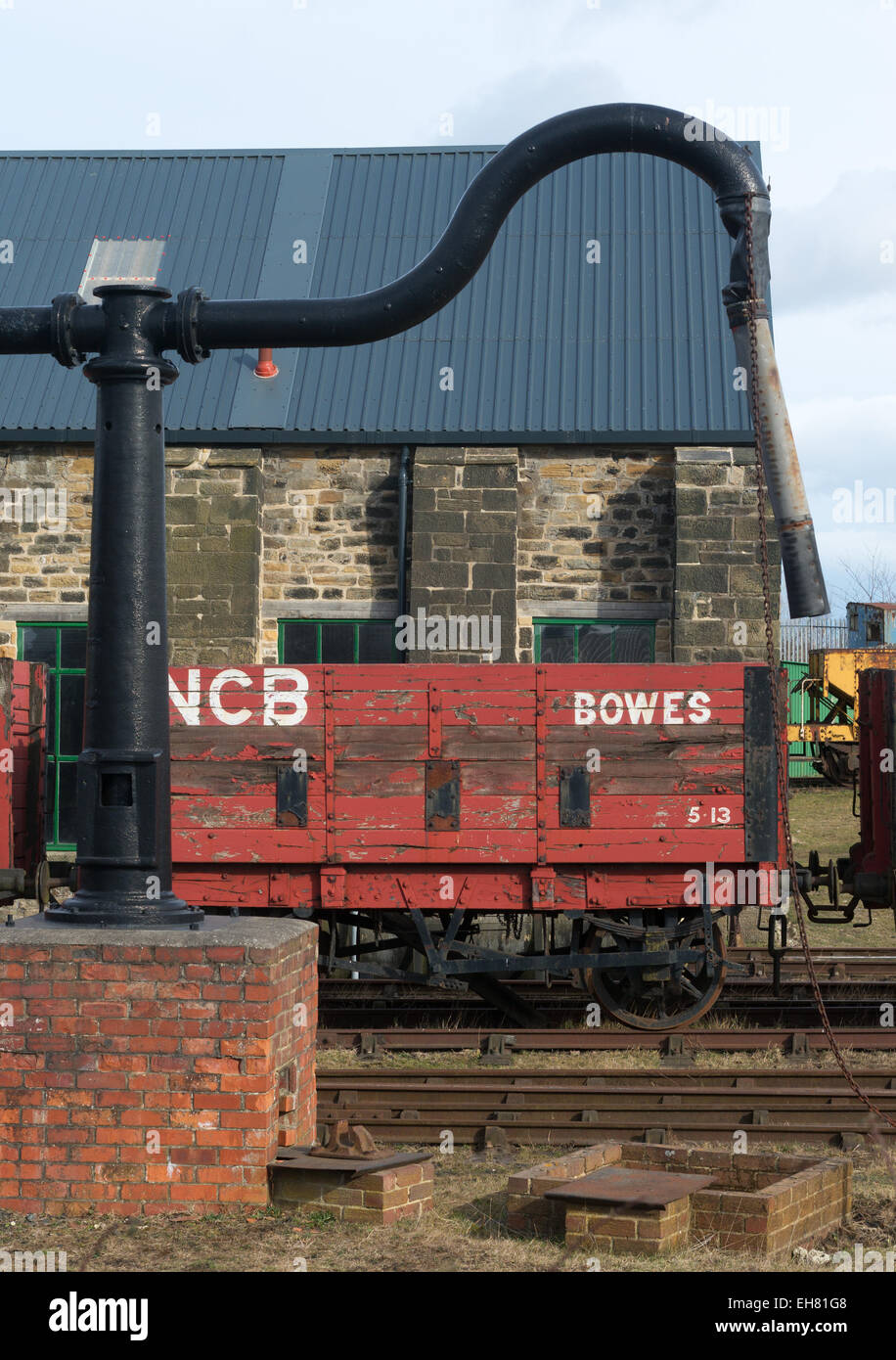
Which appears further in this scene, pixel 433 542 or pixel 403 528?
pixel 403 528

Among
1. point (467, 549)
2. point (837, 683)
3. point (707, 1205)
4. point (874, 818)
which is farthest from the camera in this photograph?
point (837, 683)

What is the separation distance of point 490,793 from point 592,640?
4.94 metres

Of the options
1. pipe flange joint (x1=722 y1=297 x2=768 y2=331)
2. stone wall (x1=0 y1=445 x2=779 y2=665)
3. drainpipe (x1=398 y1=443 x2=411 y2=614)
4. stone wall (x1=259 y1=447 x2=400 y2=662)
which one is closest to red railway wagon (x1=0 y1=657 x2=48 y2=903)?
stone wall (x1=0 y1=445 x2=779 y2=665)

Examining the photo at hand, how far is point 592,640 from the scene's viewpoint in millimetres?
15203

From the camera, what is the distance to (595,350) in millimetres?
16031

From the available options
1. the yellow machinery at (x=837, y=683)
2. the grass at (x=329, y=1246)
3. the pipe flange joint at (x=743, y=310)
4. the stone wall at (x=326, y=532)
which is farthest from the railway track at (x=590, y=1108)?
the yellow machinery at (x=837, y=683)

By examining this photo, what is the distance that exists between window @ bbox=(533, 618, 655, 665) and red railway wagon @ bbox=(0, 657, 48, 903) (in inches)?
213

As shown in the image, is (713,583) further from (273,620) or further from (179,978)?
(179,978)

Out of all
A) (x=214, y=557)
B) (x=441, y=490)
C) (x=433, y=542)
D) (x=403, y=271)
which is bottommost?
(x=214, y=557)

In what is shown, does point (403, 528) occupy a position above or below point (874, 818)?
above

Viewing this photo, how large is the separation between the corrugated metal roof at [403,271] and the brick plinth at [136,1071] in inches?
385

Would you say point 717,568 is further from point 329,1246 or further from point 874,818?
point 329,1246

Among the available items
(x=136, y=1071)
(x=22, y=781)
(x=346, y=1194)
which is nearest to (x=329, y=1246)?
(x=346, y=1194)

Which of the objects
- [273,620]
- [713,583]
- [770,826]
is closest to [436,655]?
[273,620]
